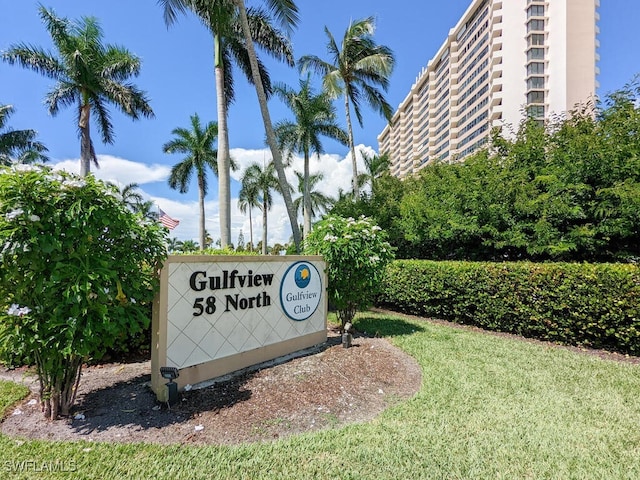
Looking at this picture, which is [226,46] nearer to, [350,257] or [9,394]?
[350,257]

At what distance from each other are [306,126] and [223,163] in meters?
9.36

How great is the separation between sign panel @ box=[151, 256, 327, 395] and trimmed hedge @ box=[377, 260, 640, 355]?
3.58 meters

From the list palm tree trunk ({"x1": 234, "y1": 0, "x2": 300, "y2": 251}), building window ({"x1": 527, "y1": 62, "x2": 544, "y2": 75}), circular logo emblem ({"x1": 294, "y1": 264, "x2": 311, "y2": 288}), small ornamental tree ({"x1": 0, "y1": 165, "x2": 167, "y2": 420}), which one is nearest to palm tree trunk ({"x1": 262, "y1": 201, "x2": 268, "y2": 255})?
palm tree trunk ({"x1": 234, "y1": 0, "x2": 300, "y2": 251})

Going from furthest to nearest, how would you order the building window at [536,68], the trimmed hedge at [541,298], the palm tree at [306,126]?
the building window at [536,68] → the palm tree at [306,126] → the trimmed hedge at [541,298]

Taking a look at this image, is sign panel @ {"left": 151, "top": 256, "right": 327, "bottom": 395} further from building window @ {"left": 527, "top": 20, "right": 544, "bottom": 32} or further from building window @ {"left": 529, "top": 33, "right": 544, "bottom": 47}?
building window @ {"left": 527, "top": 20, "right": 544, "bottom": 32}

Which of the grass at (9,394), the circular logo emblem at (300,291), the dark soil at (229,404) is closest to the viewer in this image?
the dark soil at (229,404)

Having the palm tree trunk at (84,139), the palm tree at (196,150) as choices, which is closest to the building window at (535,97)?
the palm tree at (196,150)

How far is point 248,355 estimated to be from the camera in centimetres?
424

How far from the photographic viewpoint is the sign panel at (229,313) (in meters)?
3.43

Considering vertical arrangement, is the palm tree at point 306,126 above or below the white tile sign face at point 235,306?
above

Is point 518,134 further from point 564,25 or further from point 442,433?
point 564,25

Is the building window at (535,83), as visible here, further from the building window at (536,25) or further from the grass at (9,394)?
the grass at (9,394)

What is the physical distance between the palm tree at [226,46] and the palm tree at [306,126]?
16.5 feet

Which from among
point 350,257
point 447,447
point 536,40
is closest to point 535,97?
point 536,40
